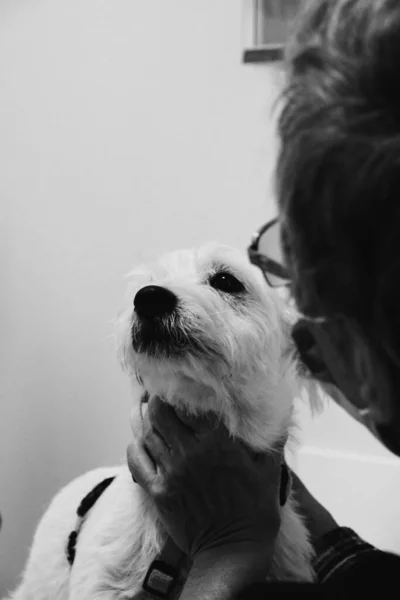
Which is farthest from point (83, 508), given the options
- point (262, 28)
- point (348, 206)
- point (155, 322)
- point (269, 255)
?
point (262, 28)

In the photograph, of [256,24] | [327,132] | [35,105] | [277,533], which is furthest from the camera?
[35,105]

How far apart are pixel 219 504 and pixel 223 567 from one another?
0.30 ft

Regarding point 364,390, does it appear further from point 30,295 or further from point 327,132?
point 30,295

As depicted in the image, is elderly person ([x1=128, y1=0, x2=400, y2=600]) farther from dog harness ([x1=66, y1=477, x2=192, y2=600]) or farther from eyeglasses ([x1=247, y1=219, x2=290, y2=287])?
dog harness ([x1=66, y1=477, x2=192, y2=600])

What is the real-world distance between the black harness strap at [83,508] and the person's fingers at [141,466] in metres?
0.17

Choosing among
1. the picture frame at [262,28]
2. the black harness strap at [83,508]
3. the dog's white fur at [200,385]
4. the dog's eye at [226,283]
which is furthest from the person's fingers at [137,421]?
the picture frame at [262,28]

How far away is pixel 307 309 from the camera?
15.8 inches

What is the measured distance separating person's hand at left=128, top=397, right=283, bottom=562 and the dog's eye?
0.65 ft

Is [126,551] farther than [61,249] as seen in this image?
No

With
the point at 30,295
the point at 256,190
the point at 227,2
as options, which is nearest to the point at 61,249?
the point at 30,295

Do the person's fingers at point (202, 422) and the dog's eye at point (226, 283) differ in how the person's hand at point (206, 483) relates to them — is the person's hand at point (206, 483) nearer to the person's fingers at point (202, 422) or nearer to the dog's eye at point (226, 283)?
the person's fingers at point (202, 422)

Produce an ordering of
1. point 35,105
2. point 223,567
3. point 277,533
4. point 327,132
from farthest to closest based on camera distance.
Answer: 1. point 35,105
2. point 277,533
3. point 223,567
4. point 327,132

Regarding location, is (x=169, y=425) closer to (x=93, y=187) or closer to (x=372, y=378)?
(x=372, y=378)

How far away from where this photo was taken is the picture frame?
55.4 inches
